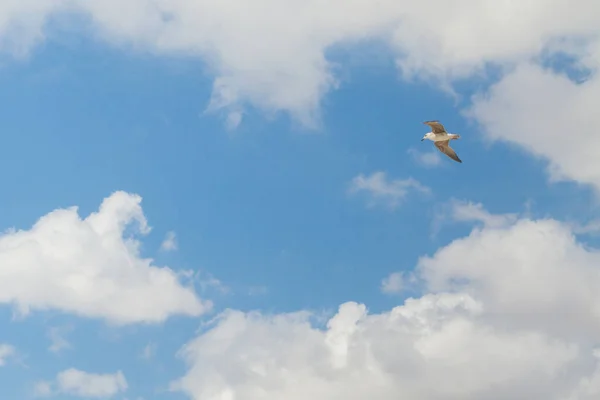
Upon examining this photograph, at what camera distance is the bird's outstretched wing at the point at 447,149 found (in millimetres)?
156625

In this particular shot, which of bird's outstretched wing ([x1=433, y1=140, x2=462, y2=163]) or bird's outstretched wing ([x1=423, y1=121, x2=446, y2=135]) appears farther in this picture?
bird's outstretched wing ([x1=433, y1=140, x2=462, y2=163])

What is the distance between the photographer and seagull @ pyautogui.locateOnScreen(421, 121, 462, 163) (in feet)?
490

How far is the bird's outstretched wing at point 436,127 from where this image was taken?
148 metres

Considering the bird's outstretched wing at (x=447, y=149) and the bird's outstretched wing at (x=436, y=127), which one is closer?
the bird's outstretched wing at (x=436, y=127)

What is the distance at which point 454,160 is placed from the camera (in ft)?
522

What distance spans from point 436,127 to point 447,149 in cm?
954

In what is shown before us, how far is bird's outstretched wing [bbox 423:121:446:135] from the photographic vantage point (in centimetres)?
14789

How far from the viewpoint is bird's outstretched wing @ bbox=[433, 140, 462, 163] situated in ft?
514

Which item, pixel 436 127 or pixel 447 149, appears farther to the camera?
pixel 447 149

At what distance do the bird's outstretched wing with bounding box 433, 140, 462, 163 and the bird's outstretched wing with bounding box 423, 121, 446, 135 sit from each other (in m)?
4.48

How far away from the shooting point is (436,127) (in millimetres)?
149875

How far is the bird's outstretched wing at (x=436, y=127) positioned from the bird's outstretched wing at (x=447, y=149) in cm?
448

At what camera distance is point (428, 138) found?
505 ft

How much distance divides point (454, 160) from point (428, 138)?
841 centimetres
